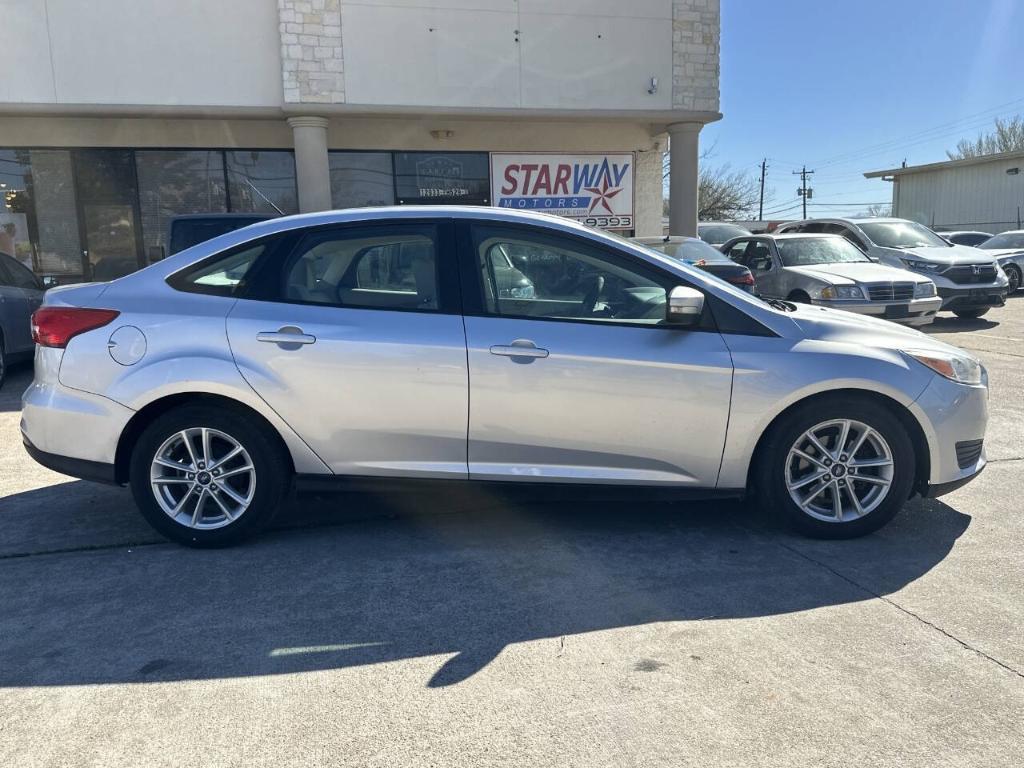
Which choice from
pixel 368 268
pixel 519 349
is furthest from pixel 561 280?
pixel 368 268

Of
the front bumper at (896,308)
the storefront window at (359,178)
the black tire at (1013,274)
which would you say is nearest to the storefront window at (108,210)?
the storefront window at (359,178)

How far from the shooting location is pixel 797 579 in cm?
367

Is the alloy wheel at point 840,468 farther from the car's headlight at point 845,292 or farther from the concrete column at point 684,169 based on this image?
the concrete column at point 684,169

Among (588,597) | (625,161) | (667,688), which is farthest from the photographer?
(625,161)

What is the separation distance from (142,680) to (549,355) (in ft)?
7.14

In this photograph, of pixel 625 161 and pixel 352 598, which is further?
pixel 625 161

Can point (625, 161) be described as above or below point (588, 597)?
above

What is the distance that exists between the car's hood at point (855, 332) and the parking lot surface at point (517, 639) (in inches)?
38.8

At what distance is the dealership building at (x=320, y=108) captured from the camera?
41.8ft


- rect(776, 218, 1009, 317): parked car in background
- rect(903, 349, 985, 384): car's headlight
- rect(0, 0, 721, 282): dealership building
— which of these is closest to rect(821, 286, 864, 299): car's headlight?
rect(776, 218, 1009, 317): parked car in background

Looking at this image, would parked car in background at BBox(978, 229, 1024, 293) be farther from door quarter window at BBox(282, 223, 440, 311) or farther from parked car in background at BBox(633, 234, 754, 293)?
door quarter window at BBox(282, 223, 440, 311)

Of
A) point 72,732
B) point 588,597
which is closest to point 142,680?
point 72,732

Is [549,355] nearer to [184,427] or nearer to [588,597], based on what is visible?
[588,597]

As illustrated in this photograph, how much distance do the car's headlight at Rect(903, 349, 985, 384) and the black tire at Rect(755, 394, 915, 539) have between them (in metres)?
0.32
